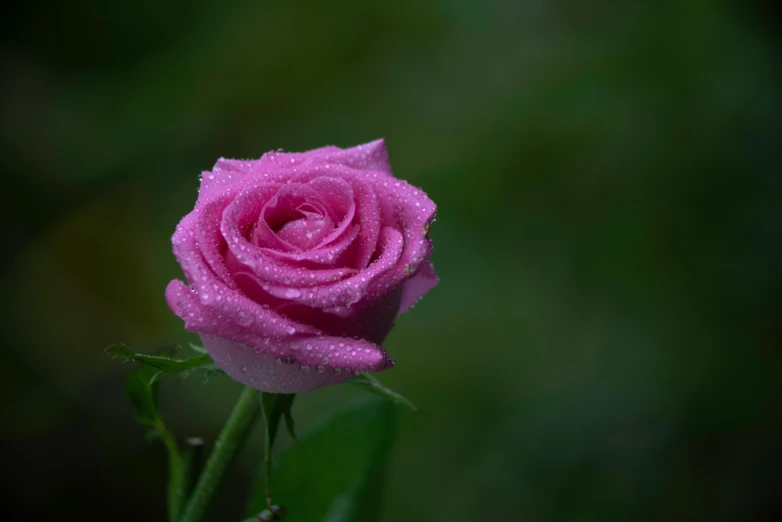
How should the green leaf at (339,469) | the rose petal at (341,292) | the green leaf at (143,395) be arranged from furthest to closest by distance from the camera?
the green leaf at (339,469)
the green leaf at (143,395)
the rose petal at (341,292)

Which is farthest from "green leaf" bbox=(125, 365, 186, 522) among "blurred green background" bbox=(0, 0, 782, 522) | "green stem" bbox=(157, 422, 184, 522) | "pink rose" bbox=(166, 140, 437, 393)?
"blurred green background" bbox=(0, 0, 782, 522)

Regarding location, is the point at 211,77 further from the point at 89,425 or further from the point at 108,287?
the point at 89,425

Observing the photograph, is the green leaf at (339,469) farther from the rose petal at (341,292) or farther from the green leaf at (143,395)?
the rose petal at (341,292)

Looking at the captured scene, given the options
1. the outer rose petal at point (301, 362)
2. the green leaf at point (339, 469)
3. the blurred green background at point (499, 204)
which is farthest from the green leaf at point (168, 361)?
the blurred green background at point (499, 204)

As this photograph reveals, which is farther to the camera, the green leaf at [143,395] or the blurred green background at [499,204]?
the blurred green background at [499,204]

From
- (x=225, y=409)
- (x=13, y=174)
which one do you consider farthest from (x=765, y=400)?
(x=13, y=174)

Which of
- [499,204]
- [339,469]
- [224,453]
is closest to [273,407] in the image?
[224,453]

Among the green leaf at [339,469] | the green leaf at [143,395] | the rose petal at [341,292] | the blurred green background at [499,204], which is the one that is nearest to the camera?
the rose petal at [341,292]
